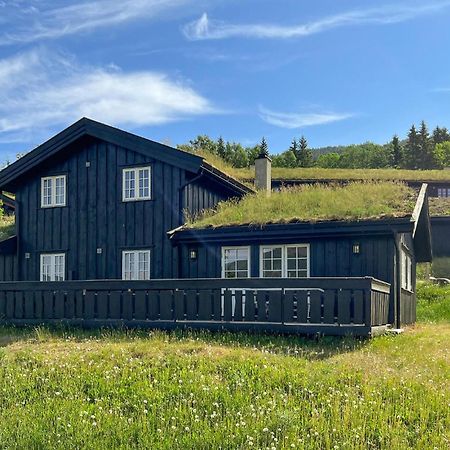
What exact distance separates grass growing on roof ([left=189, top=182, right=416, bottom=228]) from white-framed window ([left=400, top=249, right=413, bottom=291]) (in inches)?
80.6

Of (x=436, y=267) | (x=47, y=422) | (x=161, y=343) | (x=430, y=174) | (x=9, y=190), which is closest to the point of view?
(x=47, y=422)

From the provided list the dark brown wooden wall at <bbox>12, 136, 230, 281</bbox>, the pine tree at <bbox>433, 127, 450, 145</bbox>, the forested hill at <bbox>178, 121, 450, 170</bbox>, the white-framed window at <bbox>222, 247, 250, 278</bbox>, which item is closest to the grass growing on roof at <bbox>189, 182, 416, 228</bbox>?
the white-framed window at <bbox>222, 247, 250, 278</bbox>

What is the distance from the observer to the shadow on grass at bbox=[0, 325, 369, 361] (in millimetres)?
11570

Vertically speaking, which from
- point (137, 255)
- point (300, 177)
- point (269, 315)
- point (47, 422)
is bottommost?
point (47, 422)

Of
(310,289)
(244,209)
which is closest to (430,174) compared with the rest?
(244,209)

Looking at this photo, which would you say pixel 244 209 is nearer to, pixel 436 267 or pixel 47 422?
pixel 47 422

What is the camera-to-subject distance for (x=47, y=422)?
842 centimetres

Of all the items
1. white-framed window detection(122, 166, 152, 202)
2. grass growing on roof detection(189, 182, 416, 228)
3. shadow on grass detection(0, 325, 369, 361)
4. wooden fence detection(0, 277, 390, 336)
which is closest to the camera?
shadow on grass detection(0, 325, 369, 361)

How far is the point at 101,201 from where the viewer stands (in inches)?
805

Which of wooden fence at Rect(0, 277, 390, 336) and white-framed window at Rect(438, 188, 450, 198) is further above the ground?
white-framed window at Rect(438, 188, 450, 198)

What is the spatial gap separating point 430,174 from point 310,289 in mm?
41472

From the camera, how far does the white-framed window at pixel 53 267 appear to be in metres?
21.0

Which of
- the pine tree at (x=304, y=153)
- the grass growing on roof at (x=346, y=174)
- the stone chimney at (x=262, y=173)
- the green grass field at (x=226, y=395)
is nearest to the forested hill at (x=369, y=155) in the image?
the pine tree at (x=304, y=153)

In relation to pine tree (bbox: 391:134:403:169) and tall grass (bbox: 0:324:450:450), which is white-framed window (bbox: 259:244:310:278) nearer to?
tall grass (bbox: 0:324:450:450)
